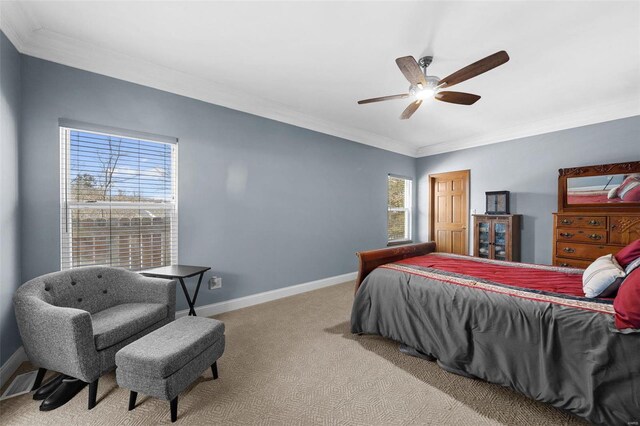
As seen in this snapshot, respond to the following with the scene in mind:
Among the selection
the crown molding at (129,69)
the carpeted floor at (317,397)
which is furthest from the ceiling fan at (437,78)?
the carpeted floor at (317,397)

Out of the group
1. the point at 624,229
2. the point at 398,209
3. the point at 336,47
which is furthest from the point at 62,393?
the point at 624,229

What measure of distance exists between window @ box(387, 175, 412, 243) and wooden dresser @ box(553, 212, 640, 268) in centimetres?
257

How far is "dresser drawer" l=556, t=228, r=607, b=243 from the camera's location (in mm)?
3375

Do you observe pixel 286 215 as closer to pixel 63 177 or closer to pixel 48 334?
pixel 63 177

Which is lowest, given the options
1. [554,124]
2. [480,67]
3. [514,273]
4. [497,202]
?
[514,273]

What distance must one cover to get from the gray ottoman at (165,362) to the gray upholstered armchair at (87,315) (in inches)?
10.8

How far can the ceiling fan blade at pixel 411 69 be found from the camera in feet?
6.41

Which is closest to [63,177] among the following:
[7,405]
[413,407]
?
[7,405]

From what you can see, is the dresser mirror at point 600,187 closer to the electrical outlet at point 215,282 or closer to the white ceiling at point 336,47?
the white ceiling at point 336,47

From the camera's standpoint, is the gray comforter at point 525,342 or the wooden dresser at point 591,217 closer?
the gray comforter at point 525,342

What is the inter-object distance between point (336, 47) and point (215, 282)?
2837mm

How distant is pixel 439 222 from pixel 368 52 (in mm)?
4187

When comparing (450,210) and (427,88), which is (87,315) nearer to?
(427,88)

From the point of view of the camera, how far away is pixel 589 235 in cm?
346
